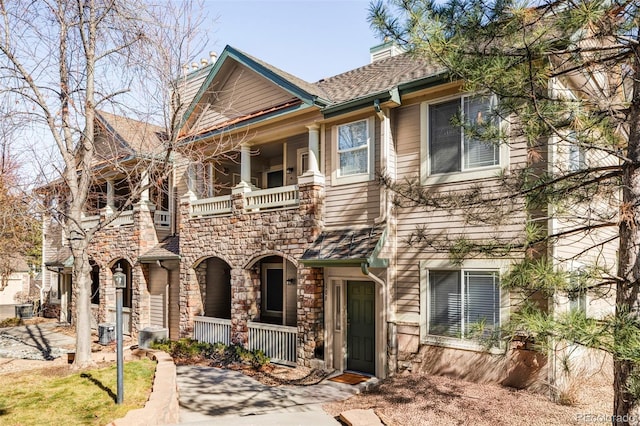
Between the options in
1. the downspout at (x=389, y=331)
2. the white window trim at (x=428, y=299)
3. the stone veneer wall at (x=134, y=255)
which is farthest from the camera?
the stone veneer wall at (x=134, y=255)

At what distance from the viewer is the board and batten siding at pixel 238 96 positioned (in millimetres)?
12859

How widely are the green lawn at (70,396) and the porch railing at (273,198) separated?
5000 mm

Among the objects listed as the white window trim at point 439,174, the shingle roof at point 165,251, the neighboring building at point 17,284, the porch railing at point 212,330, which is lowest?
the neighboring building at point 17,284

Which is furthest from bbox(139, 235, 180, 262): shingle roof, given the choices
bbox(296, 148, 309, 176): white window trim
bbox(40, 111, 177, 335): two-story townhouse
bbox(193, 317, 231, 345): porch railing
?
bbox(296, 148, 309, 176): white window trim

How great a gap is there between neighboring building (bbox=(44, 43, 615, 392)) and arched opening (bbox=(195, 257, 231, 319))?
1.9 inches

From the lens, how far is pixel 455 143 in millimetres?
9234

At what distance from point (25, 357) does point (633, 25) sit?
49.6ft

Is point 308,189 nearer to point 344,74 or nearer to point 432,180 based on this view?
point 432,180

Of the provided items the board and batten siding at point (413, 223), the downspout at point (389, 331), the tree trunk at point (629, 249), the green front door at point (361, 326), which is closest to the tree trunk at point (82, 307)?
the green front door at point (361, 326)

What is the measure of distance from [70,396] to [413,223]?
7136 millimetres

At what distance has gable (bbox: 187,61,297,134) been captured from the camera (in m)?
12.9

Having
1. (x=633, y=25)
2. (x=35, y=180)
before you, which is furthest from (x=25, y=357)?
(x=633, y=25)

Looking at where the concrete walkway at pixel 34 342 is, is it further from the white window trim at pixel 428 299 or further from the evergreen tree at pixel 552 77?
the evergreen tree at pixel 552 77

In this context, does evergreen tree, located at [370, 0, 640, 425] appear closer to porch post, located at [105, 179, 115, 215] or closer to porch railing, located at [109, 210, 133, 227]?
porch railing, located at [109, 210, 133, 227]
